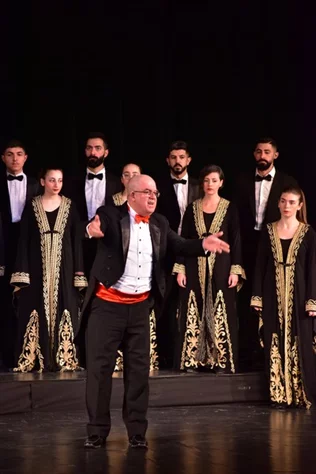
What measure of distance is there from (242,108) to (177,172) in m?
1.09

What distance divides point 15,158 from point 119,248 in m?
2.38

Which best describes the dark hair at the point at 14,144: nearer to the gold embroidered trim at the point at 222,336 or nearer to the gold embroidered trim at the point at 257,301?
the gold embroidered trim at the point at 222,336

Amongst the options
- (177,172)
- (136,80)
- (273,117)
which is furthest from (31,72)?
(273,117)

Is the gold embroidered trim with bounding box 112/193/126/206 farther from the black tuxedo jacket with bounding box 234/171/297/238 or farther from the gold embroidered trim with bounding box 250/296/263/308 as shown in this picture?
the gold embroidered trim with bounding box 250/296/263/308

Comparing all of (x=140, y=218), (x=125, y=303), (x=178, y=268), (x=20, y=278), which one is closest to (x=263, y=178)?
(x=178, y=268)

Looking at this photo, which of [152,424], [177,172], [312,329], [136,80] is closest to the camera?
[152,424]

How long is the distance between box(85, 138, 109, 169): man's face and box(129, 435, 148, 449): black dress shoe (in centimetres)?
274

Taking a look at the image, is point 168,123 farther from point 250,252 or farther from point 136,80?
point 250,252

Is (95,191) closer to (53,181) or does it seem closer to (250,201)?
(53,181)

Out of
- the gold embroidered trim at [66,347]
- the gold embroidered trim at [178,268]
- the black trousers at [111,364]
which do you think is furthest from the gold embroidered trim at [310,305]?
the black trousers at [111,364]

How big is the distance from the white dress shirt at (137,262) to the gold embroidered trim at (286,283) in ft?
6.07

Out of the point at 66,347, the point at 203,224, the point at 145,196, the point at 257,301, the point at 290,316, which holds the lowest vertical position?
the point at 66,347

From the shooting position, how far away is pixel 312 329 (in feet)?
22.7

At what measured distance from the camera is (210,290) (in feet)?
23.4
